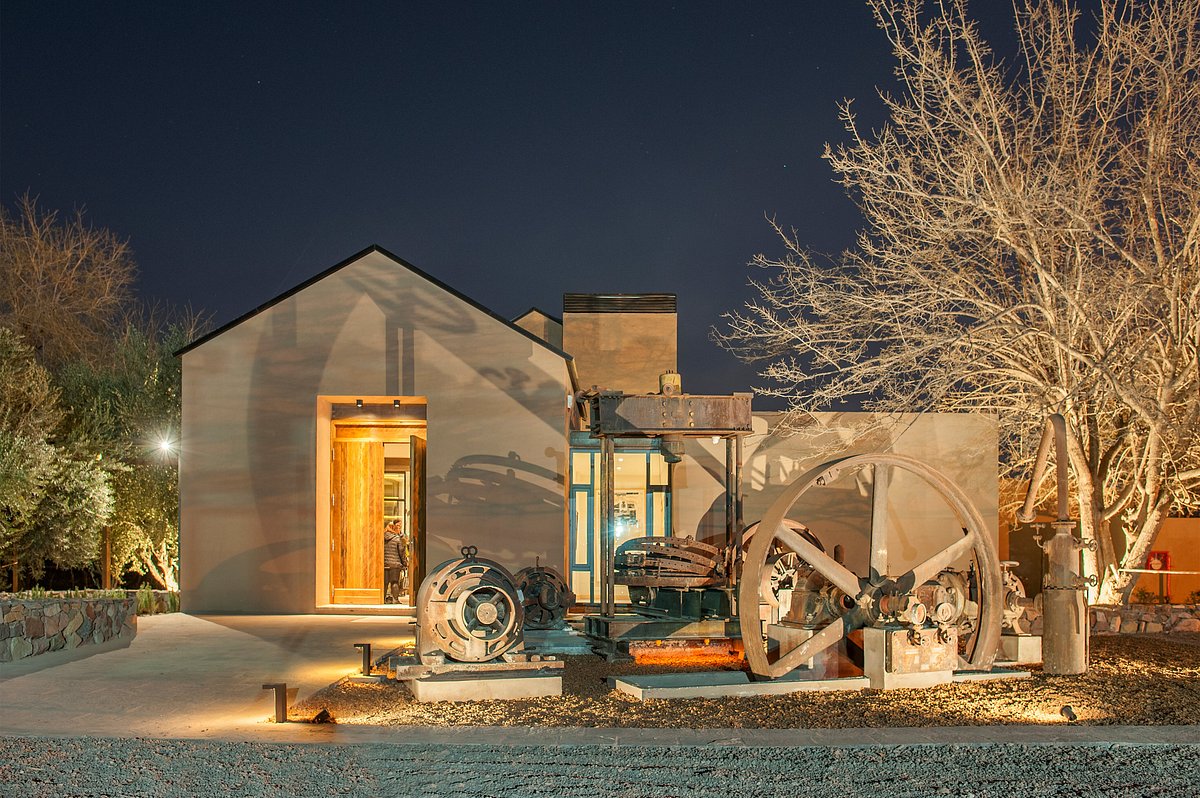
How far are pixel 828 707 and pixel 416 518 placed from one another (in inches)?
352

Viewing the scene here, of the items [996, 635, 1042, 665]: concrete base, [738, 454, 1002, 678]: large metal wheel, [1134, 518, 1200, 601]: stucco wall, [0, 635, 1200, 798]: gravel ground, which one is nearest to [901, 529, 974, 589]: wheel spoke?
[738, 454, 1002, 678]: large metal wheel

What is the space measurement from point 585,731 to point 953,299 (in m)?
9.44

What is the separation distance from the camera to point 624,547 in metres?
12.5

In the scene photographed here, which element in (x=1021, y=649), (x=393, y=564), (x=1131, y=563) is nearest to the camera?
(x=1021, y=649)

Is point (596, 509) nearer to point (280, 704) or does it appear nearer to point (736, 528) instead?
point (736, 528)

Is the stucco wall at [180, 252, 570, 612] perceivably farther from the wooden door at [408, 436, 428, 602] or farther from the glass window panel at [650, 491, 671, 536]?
the glass window panel at [650, 491, 671, 536]

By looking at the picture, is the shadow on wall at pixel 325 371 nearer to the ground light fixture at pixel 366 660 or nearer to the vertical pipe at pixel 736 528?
the vertical pipe at pixel 736 528

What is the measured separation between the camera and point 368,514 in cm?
1714

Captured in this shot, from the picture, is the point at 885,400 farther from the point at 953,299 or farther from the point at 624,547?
the point at 624,547

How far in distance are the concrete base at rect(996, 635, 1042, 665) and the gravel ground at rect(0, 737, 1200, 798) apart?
4.13 metres

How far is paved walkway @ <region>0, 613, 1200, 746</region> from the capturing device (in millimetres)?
6137

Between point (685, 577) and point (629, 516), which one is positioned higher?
point (629, 516)

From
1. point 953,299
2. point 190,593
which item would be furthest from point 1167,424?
point 190,593

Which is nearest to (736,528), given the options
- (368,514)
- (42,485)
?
(368,514)
